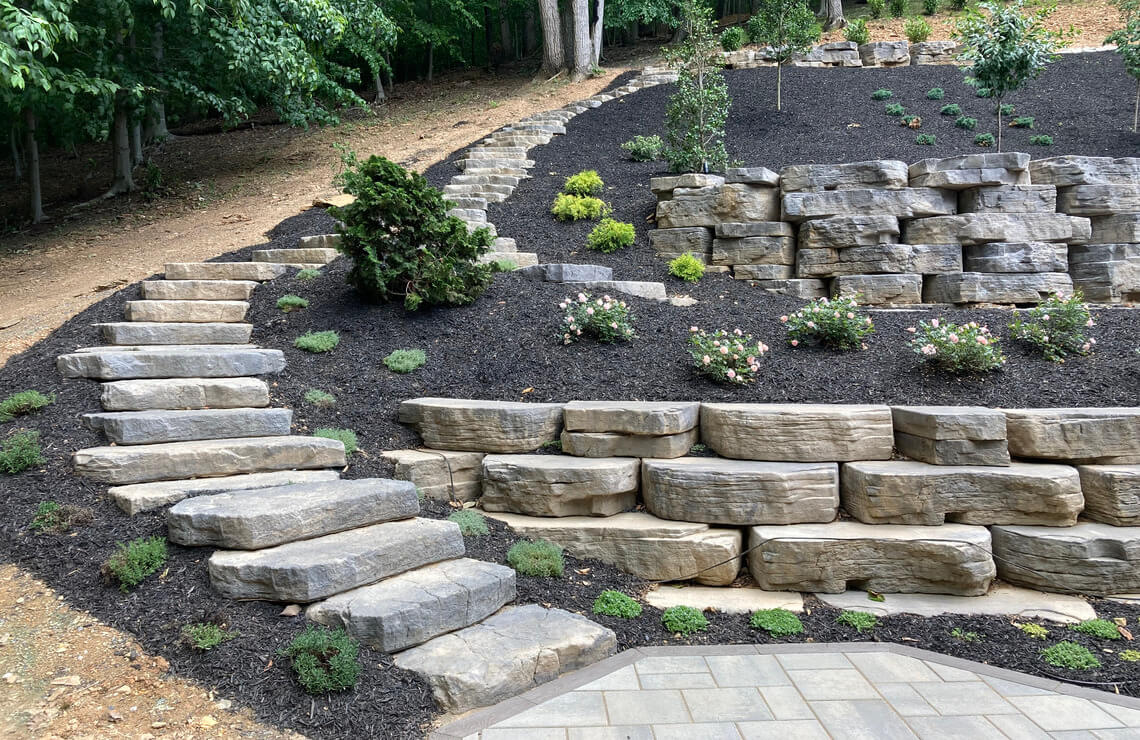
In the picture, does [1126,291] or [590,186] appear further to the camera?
[590,186]

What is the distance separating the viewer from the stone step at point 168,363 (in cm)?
487

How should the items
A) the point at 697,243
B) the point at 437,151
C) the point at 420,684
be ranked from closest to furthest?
the point at 420,684, the point at 697,243, the point at 437,151

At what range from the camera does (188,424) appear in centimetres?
443

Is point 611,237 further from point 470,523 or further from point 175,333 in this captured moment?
point 175,333

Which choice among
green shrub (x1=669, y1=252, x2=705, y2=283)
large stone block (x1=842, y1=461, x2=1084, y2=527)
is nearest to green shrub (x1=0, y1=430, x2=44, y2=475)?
large stone block (x1=842, y1=461, x2=1084, y2=527)

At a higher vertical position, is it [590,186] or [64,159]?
[64,159]

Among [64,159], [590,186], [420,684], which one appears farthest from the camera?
[64,159]

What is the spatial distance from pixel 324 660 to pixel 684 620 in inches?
75.6

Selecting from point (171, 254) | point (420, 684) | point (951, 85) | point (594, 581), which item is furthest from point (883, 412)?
point (951, 85)

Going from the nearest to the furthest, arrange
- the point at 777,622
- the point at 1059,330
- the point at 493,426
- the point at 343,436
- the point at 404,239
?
the point at 777,622 < the point at 493,426 < the point at 343,436 < the point at 1059,330 < the point at 404,239

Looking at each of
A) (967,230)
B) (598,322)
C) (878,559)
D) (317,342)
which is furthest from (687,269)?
(878,559)

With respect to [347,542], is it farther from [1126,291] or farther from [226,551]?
[1126,291]

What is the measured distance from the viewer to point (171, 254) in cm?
805

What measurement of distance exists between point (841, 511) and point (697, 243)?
4081 millimetres
